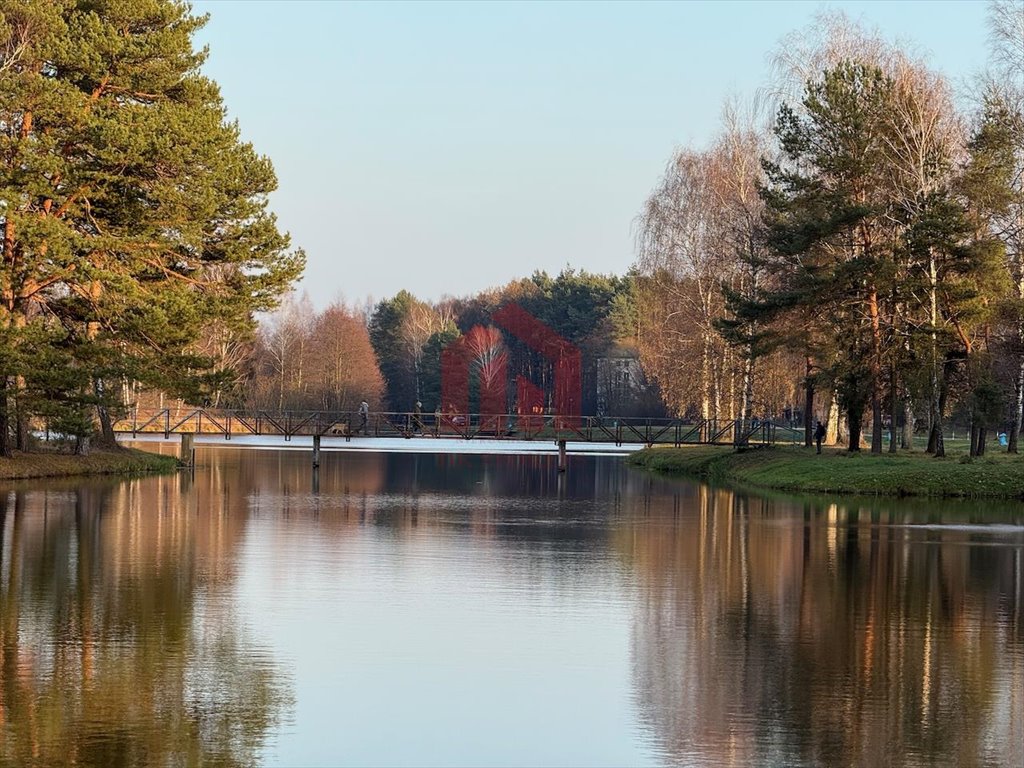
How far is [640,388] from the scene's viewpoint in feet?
347

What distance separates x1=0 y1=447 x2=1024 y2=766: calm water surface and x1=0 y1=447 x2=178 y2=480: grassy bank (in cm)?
1148

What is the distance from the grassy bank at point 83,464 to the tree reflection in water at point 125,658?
1671cm

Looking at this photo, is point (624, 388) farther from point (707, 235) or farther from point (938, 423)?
point (938, 423)

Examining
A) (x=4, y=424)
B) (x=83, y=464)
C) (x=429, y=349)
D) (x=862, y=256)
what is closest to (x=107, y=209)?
(x=4, y=424)

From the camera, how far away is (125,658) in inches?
536

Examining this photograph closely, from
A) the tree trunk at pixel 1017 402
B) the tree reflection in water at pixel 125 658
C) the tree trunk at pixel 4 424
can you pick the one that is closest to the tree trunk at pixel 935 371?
the tree trunk at pixel 1017 402

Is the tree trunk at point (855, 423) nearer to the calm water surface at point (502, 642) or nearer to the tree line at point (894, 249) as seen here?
the tree line at point (894, 249)

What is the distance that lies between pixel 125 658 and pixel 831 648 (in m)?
7.13

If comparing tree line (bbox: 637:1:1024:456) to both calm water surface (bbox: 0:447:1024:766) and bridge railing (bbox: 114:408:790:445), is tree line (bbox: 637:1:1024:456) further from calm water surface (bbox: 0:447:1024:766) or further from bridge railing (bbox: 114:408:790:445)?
calm water surface (bbox: 0:447:1024:766)

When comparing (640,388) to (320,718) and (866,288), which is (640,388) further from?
(320,718)

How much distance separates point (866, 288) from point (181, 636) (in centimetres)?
3610

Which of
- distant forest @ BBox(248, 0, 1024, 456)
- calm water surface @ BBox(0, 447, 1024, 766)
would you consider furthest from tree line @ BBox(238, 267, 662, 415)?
calm water surface @ BBox(0, 447, 1024, 766)

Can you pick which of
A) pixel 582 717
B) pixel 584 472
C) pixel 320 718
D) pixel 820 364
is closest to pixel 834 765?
pixel 582 717

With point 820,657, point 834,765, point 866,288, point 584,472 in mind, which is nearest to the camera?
point 834,765
